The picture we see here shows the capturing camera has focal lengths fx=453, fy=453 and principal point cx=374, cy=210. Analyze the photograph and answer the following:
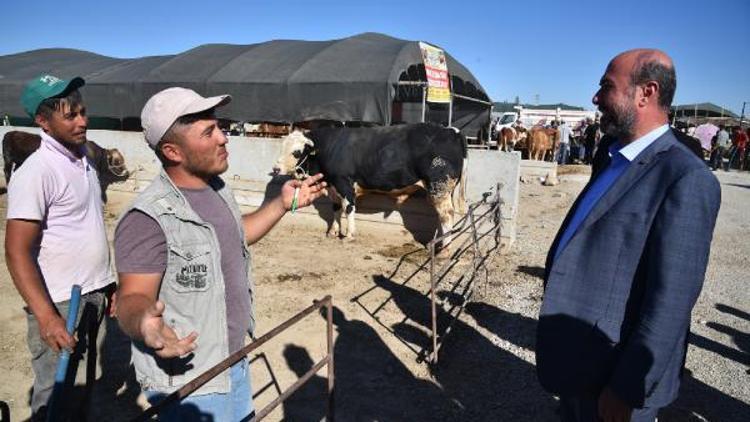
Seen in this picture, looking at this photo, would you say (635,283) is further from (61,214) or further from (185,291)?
(61,214)

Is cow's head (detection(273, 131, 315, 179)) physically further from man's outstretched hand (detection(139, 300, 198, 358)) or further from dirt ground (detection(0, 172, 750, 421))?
man's outstretched hand (detection(139, 300, 198, 358))

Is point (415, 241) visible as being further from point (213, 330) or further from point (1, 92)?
point (1, 92)

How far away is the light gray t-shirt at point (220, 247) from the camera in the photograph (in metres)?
1.57

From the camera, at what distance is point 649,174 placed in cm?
176

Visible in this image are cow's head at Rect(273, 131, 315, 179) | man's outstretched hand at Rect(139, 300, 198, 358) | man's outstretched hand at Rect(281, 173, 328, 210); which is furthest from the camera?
cow's head at Rect(273, 131, 315, 179)

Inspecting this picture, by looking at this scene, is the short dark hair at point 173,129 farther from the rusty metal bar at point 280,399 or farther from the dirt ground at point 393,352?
the dirt ground at point 393,352

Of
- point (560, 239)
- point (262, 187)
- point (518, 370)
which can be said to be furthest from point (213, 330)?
point (262, 187)

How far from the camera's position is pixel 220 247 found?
179cm

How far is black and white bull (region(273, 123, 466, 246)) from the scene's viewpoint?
7.17 m

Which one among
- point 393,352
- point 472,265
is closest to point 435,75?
point 472,265

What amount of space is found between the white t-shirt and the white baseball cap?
1002mm

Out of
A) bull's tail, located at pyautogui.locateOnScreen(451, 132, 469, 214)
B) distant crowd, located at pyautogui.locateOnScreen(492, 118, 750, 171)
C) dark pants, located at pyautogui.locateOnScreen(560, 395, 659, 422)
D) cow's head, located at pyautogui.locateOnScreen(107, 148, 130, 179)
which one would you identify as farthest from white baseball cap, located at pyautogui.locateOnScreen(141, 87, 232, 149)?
distant crowd, located at pyautogui.locateOnScreen(492, 118, 750, 171)

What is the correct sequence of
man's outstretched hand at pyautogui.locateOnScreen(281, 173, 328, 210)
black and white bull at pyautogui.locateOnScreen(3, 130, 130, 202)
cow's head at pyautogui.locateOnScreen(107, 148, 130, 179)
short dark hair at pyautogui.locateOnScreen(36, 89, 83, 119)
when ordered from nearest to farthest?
man's outstretched hand at pyautogui.locateOnScreen(281, 173, 328, 210)
short dark hair at pyautogui.locateOnScreen(36, 89, 83, 119)
black and white bull at pyautogui.locateOnScreen(3, 130, 130, 202)
cow's head at pyautogui.locateOnScreen(107, 148, 130, 179)

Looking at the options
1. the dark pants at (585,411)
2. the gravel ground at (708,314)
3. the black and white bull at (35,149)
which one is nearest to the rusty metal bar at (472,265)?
the gravel ground at (708,314)
